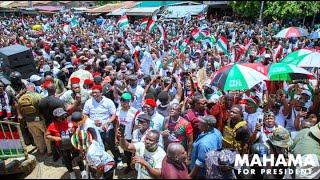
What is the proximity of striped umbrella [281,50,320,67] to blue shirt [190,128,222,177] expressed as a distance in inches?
135

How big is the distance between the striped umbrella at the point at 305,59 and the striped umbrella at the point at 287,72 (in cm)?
81

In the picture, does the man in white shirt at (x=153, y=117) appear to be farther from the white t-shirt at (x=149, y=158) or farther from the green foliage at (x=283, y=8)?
the green foliage at (x=283, y=8)

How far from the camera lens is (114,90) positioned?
748 centimetres

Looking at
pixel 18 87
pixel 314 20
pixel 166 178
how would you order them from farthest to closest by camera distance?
pixel 314 20
pixel 18 87
pixel 166 178

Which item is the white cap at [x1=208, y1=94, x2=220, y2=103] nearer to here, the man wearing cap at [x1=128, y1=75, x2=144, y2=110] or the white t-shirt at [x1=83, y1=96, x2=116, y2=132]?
the man wearing cap at [x1=128, y1=75, x2=144, y2=110]

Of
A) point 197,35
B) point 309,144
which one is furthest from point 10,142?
point 197,35

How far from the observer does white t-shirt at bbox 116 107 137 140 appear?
599cm

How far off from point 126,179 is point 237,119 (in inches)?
79.9

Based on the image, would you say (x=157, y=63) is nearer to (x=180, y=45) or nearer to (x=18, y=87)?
(x=180, y=45)

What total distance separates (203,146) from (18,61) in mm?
8226

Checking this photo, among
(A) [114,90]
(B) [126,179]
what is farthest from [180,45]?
(B) [126,179]

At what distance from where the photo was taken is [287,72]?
250 inches

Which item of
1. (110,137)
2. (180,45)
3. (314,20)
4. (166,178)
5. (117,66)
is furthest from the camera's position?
(314,20)

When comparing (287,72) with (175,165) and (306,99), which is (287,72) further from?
(175,165)
